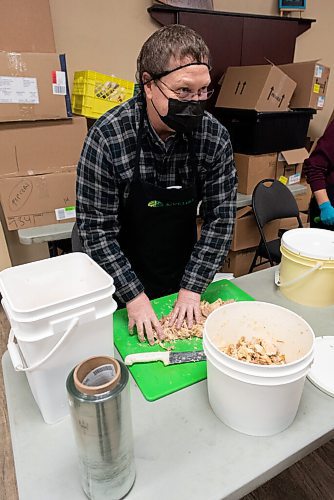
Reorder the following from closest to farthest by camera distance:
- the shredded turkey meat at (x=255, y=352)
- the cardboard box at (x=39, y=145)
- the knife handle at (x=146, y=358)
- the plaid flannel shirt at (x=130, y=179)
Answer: the shredded turkey meat at (x=255, y=352) → the knife handle at (x=146, y=358) → the plaid flannel shirt at (x=130, y=179) → the cardboard box at (x=39, y=145)

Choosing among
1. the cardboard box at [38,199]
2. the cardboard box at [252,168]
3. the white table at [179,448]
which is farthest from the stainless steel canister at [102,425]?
the cardboard box at [252,168]

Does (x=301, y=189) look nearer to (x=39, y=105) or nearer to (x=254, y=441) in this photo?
(x=39, y=105)

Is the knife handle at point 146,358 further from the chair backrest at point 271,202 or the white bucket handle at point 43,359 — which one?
the chair backrest at point 271,202

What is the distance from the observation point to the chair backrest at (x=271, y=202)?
2.30 meters

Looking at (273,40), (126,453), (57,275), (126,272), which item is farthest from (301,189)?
(126,453)

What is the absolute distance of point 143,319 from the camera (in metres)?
1.03

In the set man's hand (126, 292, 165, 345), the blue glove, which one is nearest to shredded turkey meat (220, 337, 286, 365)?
man's hand (126, 292, 165, 345)

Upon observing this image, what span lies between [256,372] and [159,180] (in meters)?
0.78

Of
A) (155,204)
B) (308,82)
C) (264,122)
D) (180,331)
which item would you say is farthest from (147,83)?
(308,82)

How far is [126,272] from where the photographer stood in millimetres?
1130

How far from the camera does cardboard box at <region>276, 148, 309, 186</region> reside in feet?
8.87

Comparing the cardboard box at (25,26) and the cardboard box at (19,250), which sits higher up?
the cardboard box at (25,26)

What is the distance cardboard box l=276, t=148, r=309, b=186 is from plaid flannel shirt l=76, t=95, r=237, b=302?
63.1 inches

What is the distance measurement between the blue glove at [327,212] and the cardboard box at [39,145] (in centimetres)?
152
